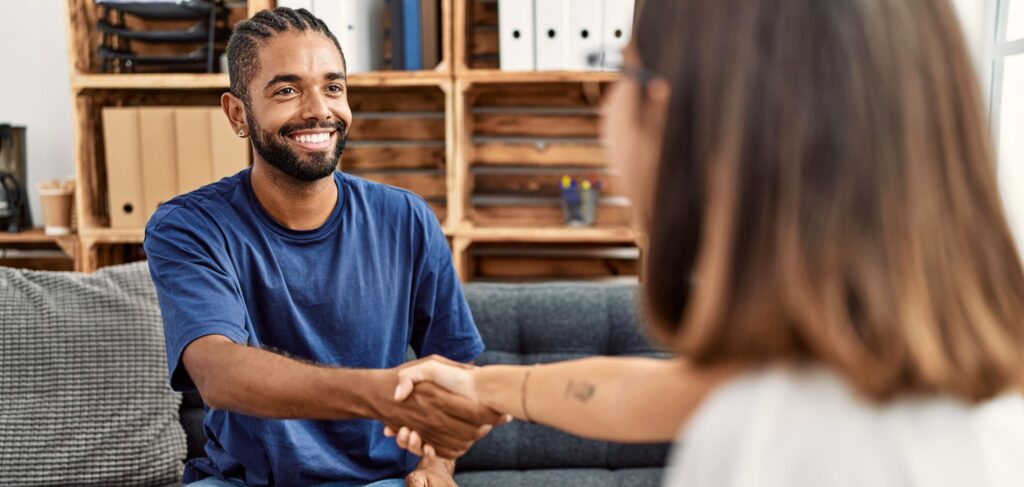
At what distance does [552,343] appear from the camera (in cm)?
192

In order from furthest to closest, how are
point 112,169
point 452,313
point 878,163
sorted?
point 112,169 → point 452,313 → point 878,163

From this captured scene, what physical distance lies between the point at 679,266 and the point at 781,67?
0.54 ft

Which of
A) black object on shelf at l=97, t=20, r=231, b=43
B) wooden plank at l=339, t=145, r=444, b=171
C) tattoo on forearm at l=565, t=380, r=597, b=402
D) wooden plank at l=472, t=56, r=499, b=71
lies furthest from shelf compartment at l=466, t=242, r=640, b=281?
tattoo on forearm at l=565, t=380, r=597, b=402

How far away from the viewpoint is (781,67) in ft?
1.94

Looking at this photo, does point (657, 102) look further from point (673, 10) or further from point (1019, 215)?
point (1019, 215)

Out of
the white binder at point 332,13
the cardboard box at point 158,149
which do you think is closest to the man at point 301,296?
the white binder at point 332,13

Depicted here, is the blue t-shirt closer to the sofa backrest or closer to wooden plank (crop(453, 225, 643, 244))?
A: the sofa backrest

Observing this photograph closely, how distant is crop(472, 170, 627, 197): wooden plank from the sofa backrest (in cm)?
107

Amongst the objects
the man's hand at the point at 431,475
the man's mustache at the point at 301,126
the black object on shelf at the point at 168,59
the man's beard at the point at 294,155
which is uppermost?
the black object on shelf at the point at 168,59

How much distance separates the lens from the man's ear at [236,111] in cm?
165

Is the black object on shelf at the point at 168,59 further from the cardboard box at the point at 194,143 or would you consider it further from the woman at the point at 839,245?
the woman at the point at 839,245

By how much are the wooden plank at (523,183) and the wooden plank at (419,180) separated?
0.43 feet

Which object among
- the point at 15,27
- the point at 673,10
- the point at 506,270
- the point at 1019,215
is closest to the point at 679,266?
the point at 673,10

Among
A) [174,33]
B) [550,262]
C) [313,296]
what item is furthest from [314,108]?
[550,262]
